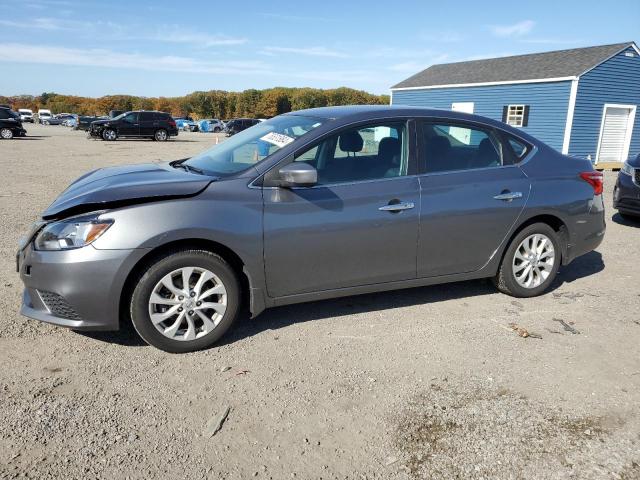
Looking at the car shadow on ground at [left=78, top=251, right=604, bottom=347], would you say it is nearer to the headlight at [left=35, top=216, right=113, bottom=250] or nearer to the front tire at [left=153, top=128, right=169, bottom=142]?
the headlight at [left=35, top=216, right=113, bottom=250]

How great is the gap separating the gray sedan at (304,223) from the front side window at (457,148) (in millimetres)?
13

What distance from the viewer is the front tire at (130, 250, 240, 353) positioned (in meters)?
3.40

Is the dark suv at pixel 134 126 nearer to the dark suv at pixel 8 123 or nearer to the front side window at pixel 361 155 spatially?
the dark suv at pixel 8 123

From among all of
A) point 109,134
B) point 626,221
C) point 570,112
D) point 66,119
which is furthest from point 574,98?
point 66,119

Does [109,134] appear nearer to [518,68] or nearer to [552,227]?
[518,68]

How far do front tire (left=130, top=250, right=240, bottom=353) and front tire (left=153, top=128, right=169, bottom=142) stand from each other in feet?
97.6

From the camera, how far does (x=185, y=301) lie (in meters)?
3.49

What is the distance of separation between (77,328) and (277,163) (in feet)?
5.85

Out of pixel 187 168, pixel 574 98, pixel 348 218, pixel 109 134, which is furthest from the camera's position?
pixel 109 134

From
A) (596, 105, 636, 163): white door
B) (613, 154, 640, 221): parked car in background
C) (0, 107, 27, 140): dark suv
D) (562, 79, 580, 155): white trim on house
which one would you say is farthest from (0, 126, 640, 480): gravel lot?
(0, 107, 27, 140): dark suv

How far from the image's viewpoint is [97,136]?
29969mm

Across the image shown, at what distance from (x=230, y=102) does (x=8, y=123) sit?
57.3 m

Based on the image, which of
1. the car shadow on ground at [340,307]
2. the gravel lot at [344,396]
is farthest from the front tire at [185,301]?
the car shadow on ground at [340,307]

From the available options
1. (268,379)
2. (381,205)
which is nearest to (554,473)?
(268,379)
